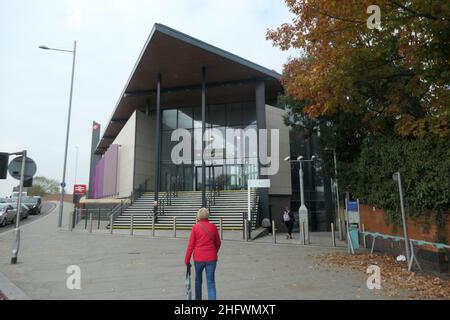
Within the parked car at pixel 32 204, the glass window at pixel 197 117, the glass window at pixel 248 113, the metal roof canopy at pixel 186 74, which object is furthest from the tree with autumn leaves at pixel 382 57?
the parked car at pixel 32 204

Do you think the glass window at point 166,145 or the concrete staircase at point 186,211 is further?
the glass window at point 166,145

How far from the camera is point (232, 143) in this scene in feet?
97.6

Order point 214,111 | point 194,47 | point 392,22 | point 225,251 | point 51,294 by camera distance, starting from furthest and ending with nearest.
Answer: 1. point 214,111
2. point 194,47
3. point 225,251
4. point 392,22
5. point 51,294

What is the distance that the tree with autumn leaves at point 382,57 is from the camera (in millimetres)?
7828

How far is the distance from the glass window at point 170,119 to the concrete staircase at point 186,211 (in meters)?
7.99

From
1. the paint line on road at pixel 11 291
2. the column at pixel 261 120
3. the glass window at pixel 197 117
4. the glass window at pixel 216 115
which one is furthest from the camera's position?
the glass window at pixel 197 117

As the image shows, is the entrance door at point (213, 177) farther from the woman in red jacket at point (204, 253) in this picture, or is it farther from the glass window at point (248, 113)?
the woman in red jacket at point (204, 253)

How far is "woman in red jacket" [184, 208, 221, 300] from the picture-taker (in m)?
5.39

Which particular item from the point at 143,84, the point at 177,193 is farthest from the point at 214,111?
the point at 177,193

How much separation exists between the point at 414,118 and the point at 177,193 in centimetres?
1865

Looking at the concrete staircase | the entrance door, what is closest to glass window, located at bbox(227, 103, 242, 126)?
the entrance door

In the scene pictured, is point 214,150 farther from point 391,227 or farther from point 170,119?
point 391,227

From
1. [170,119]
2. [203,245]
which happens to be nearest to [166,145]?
[170,119]
